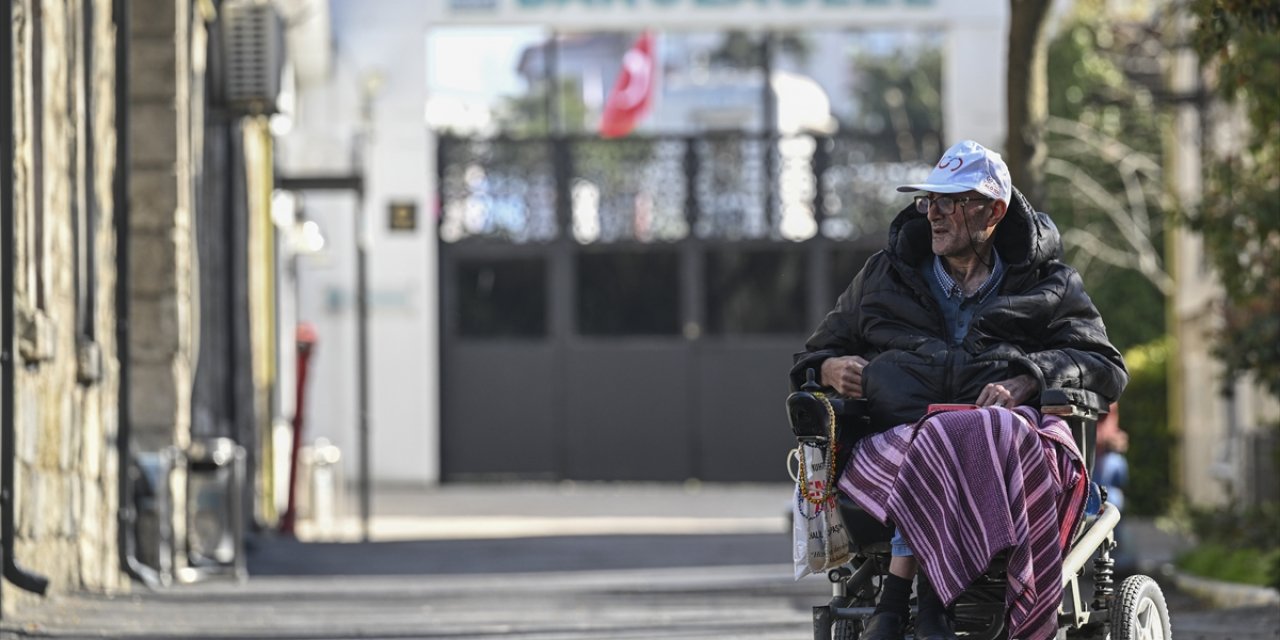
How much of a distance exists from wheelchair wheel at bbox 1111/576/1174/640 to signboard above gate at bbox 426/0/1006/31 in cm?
2004

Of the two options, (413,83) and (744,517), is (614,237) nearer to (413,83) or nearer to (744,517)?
(413,83)

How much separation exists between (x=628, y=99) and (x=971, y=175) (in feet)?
70.1

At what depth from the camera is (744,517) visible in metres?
20.7

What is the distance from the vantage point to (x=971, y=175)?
20.5 ft

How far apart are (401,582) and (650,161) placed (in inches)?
578

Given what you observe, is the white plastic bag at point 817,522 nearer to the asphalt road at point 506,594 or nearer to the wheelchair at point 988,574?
the wheelchair at point 988,574

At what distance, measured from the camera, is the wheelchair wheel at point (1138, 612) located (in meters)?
6.15

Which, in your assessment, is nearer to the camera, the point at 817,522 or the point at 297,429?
the point at 817,522

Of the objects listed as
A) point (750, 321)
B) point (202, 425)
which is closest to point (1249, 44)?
point (202, 425)

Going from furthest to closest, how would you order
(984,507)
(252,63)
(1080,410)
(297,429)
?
(297,429)
(252,63)
(1080,410)
(984,507)

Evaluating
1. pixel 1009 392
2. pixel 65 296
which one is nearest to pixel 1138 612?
pixel 1009 392

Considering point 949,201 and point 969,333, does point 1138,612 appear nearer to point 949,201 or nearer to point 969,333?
point 969,333

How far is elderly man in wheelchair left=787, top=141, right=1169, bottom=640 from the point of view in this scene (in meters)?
5.74

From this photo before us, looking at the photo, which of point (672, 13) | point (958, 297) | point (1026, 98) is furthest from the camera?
point (672, 13)
